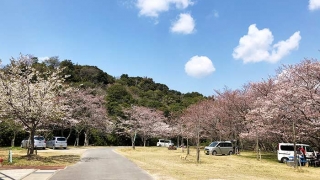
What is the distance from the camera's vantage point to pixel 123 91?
65.2 m

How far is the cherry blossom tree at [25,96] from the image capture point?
63.6ft

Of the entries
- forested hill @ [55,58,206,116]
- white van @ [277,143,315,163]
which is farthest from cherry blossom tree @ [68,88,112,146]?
white van @ [277,143,315,163]

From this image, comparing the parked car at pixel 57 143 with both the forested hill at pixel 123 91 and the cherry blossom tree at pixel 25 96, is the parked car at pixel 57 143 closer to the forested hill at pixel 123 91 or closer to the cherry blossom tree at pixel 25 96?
the cherry blossom tree at pixel 25 96

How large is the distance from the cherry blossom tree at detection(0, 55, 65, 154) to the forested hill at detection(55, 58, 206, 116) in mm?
28174

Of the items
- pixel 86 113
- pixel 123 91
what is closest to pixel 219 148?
pixel 86 113

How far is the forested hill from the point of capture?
61553 millimetres

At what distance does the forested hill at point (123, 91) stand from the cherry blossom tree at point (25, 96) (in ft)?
92.4

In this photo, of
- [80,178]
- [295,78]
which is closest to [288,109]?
[295,78]

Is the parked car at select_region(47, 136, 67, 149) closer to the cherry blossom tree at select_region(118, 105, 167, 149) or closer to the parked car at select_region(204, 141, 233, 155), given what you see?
the parked car at select_region(204, 141, 233, 155)

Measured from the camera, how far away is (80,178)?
12.1 m

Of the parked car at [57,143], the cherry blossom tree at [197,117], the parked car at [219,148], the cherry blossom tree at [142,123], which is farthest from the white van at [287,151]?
the cherry blossom tree at [142,123]

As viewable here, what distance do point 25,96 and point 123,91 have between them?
45.3 m

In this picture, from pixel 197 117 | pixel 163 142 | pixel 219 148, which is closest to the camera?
pixel 219 148

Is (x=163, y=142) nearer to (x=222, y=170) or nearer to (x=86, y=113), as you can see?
(x=86, y=113)
